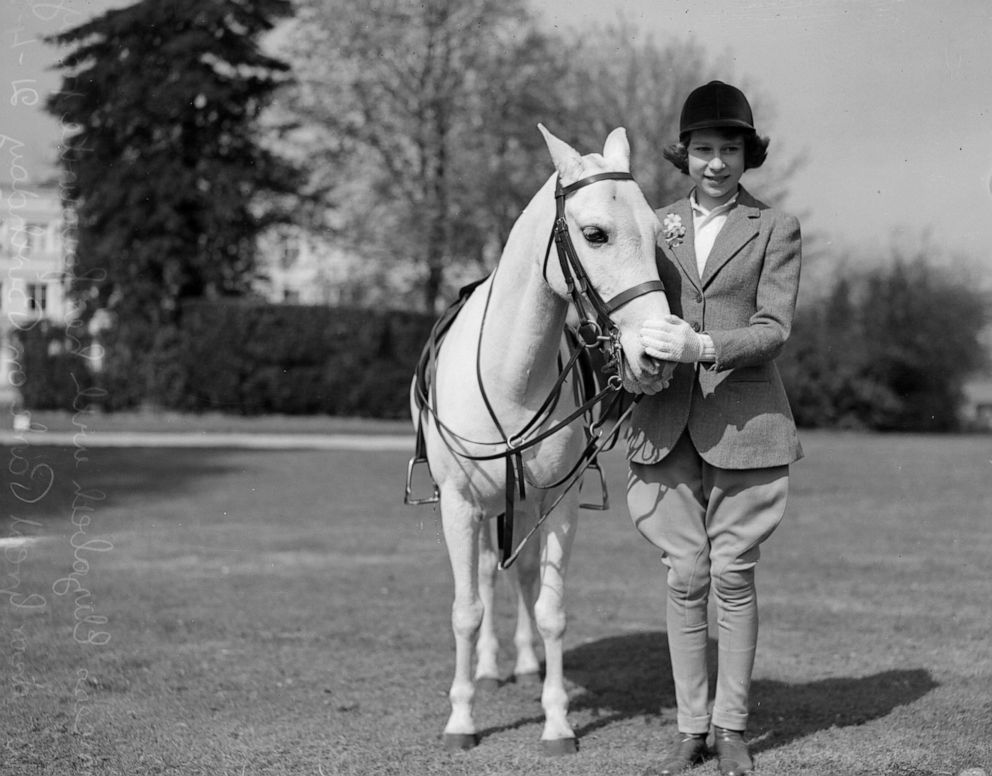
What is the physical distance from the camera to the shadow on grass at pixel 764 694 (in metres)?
4.97

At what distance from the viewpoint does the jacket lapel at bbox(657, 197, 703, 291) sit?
13.7ft

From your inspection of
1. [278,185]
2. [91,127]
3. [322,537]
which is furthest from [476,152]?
[322,537]

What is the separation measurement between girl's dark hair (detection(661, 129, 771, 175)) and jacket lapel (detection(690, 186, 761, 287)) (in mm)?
206

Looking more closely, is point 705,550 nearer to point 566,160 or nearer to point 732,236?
point 732,236

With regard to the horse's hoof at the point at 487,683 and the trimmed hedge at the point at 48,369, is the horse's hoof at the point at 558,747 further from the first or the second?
the trimmed hedge at the point at 48,369

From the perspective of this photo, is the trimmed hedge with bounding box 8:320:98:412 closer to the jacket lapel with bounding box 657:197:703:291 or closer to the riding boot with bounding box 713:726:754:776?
the jacket lapel with bounding box 657:197:703:291

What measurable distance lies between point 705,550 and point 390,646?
298 centimetres

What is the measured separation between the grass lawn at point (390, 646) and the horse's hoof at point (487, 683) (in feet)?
0.20

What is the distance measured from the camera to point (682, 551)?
4.24 m

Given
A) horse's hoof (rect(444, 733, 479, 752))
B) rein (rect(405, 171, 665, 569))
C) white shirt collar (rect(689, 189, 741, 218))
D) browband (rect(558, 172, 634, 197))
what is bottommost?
horse's hoof (rect(444, 733, 479, 752))

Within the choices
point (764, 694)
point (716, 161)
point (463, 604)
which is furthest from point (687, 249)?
point (764, 694)

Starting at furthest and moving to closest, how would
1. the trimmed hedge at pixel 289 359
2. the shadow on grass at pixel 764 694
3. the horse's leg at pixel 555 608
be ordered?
1. the trimmed hedge at pixel 289 359
2. the shadow on grass at pixel 764 694
3. the horse's leg at pixel 555 608

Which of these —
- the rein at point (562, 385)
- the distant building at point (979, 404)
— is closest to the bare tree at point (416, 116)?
the distant building at point (979, 404)

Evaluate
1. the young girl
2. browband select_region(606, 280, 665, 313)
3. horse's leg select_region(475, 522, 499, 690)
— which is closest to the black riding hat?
the young girl
